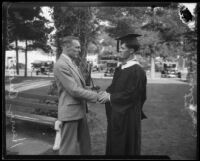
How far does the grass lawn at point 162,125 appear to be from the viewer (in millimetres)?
4578

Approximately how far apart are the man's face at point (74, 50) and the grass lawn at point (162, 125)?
0.59m

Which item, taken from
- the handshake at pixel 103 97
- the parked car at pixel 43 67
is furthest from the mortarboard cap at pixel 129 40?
the parked car at pixel 43 67

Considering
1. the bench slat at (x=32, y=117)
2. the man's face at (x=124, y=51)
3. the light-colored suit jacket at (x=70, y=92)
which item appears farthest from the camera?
the bench slat at (x=32, y=117)

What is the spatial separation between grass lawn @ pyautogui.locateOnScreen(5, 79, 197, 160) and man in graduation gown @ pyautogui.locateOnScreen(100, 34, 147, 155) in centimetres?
17

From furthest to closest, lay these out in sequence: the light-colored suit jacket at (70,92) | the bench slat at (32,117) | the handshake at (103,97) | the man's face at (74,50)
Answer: the bench slat at (32,117) < the handshake at (103,97) < the man's face at (74,50) < the light-colored suit jacket at (70,92)

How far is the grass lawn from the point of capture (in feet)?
15.0

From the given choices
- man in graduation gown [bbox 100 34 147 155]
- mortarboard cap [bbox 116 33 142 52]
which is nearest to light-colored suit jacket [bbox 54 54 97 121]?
man in graduation gown [bbox 100 34 147 155]

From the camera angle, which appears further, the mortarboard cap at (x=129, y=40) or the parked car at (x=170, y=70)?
the parked car at (x=170, y=70)

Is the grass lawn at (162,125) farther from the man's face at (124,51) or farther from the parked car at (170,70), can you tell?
the man's face at (124,51)

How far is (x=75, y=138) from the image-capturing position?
4160 mm

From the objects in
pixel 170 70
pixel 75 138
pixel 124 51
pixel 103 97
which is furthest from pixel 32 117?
pixel 170 70

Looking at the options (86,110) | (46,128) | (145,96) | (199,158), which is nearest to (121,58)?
(145,96)

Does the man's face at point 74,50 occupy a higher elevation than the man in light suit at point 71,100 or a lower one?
higher

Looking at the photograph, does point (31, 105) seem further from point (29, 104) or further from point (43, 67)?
point (43, 67)
